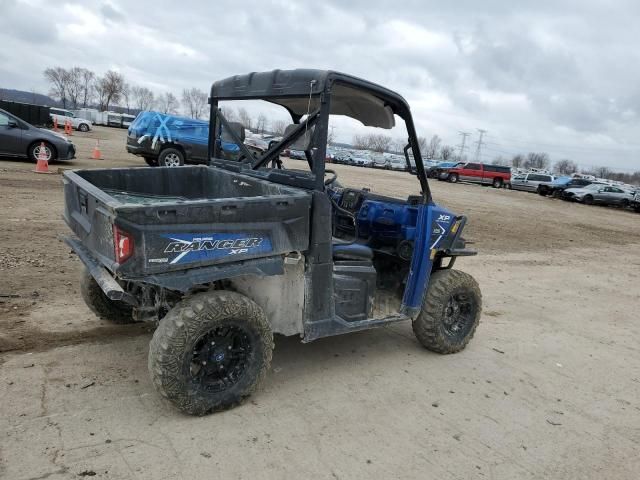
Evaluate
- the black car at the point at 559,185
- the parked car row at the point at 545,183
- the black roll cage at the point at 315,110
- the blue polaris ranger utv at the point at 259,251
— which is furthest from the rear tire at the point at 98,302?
the black car at the point at 559,185

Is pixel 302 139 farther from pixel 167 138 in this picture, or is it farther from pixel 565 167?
pixel 565 167

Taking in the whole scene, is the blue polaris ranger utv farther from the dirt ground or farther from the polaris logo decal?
the dirt ground

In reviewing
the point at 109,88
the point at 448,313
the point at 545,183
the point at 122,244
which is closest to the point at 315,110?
the point at 122,244

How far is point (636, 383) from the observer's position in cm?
466

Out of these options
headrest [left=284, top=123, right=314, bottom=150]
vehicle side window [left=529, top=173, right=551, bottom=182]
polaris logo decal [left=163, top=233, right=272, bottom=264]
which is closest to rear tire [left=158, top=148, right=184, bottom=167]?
headrest [left=284, top=123, right=314, bottom=150]

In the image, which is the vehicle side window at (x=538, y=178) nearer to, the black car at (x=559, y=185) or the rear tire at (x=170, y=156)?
the black car at (x=559, y=185)

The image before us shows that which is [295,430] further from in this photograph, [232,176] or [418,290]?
[232,176]

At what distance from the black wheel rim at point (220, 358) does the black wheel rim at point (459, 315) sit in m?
2.14

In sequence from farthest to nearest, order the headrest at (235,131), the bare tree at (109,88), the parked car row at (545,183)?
1. the bare tree at (109,88)
2. the parked car row at (545,183)
3. the headrest at (235,131)

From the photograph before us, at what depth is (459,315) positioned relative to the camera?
4.90 m

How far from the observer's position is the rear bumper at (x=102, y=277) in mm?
3012

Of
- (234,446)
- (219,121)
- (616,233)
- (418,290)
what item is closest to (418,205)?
(418,290)

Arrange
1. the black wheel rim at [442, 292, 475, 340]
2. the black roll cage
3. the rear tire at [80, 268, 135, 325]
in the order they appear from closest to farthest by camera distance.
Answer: the black roll cage
the rear tire at [80, 268, 135, 325]
the black wheel rim at [442, 292, 475, 340]

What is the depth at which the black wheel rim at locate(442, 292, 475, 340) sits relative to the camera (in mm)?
4785
